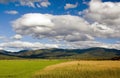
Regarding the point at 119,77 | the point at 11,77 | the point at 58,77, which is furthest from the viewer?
the point at 11,77

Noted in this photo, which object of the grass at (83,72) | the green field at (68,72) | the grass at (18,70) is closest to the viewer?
the grass at (83,72)

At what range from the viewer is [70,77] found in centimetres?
3488

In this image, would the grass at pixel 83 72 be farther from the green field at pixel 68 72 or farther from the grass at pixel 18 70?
the grass at pixel 18 70

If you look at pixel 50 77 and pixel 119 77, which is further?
pixel 50 77

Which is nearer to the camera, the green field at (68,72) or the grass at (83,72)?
the grass at (83,72)

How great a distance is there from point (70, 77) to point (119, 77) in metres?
6.94

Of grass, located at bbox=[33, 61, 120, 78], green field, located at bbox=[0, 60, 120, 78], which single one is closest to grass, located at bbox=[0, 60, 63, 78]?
green field, located at bbox=[0, 60, 120, 78]

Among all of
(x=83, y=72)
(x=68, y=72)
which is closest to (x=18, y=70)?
(x=68, y=72)

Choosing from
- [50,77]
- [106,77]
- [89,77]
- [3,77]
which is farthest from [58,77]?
[3,77]

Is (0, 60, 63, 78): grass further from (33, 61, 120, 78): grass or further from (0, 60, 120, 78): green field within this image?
(33, 61, 120, 78): grass

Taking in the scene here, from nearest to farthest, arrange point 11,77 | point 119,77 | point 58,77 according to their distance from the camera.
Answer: point 119,77
point 58,77
point 11,77

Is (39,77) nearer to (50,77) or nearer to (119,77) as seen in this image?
(50,77)

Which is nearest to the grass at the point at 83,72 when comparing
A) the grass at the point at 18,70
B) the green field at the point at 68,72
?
the green field at the point at 68,72

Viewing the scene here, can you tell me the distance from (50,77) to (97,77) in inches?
291
